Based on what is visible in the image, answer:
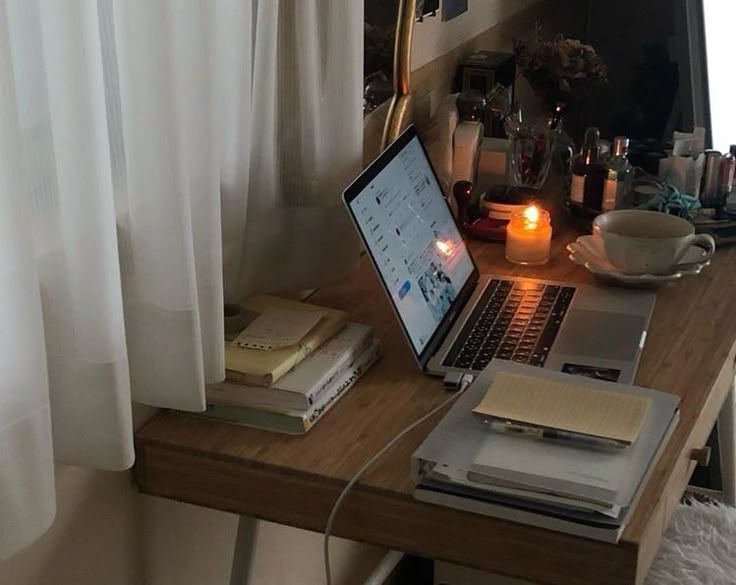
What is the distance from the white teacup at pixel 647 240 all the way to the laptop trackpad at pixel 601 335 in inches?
4.9

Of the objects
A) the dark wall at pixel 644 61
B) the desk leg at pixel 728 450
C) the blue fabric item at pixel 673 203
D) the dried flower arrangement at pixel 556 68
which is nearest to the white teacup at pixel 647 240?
the blue fabric item at pixel 673 203

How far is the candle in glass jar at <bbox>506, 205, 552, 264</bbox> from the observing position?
5.93ft

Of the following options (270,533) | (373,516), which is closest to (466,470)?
(373,516)

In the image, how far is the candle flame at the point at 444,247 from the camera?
1637 millimetres

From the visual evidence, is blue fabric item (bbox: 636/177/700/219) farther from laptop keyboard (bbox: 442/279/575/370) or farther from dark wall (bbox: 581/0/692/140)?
dark wall (bbox: 581/0/692/140)

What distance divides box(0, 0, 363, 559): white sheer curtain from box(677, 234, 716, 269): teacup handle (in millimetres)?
685

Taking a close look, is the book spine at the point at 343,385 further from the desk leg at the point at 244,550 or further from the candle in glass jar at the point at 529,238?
the candle in glass jar at the point at 529,238

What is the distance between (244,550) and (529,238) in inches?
26.5

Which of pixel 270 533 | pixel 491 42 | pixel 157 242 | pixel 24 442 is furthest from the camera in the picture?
pixel 491 42

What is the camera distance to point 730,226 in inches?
75.1

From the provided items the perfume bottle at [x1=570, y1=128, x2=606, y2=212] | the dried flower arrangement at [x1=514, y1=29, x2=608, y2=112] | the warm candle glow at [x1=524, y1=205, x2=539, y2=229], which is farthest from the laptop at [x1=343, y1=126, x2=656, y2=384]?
the dried flower arrangement at [x1=514, y1=29, x2=608, y2=112]

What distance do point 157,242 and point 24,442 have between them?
0.24 meters

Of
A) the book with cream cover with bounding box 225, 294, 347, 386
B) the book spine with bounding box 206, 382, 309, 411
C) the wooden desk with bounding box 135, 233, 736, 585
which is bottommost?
the wooden desk with bounding box 135, 233, 736, 585

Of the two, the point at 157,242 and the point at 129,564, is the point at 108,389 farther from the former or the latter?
the point at 129,564
